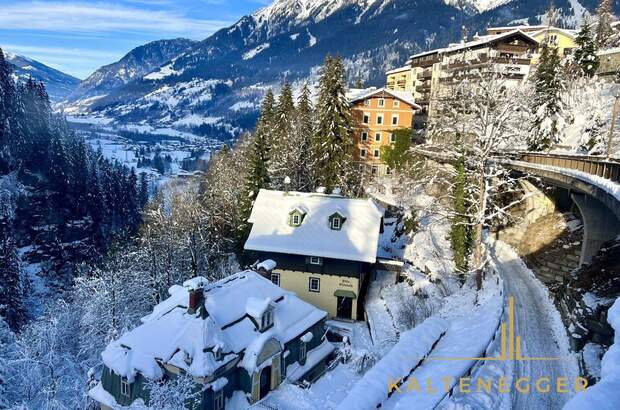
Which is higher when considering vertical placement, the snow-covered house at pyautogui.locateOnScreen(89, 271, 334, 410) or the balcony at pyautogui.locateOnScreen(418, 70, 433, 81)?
the balcony at pyautogui.locateOnScreen(418, 70, 433, 81)

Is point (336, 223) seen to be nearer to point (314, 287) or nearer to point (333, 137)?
point (314, 287)

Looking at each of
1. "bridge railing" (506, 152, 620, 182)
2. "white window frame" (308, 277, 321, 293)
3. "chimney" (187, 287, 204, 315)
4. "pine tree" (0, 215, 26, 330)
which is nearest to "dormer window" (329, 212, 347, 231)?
"white window frame" (308, 277, 321, 293)

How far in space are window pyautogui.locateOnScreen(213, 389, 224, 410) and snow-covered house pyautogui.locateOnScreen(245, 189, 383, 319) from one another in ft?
41.3

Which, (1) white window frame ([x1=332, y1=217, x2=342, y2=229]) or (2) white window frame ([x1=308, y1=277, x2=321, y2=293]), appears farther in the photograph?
(1) white window frame ([x1=332, y1=217, x2=342, y2=229])

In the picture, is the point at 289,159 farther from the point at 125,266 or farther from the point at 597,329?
the point at 597,329

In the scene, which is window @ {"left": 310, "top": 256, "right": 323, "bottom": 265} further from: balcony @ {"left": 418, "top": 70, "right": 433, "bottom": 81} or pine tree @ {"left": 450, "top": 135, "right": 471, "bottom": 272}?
balcony @ {"left": 418, "top": 70, "right": 433, "bottom": 81}

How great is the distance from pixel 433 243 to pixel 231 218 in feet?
77.3

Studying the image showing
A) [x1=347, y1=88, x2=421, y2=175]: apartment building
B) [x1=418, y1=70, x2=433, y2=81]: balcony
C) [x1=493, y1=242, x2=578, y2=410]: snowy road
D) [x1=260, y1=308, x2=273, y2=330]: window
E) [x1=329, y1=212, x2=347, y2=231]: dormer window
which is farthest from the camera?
[x1=418, y1=70, x2=433, y2=81]: balcony

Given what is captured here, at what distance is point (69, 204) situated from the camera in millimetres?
95250

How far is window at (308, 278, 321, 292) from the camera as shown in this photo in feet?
110

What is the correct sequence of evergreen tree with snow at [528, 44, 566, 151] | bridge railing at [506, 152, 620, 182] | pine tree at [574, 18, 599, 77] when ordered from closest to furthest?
bridge railing at [506, 152, 620, 182], evergreen tree with snow at [528, 44, 566, 151], pine tree at [574, 18, 599, 77]

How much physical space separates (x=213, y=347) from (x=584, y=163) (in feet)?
71.8

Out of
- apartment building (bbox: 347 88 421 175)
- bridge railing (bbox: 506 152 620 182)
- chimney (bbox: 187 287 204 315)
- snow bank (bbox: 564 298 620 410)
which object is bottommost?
chimney (bbox: 187 287 204 315)

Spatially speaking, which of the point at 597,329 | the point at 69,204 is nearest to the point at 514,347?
the point at 597,329
